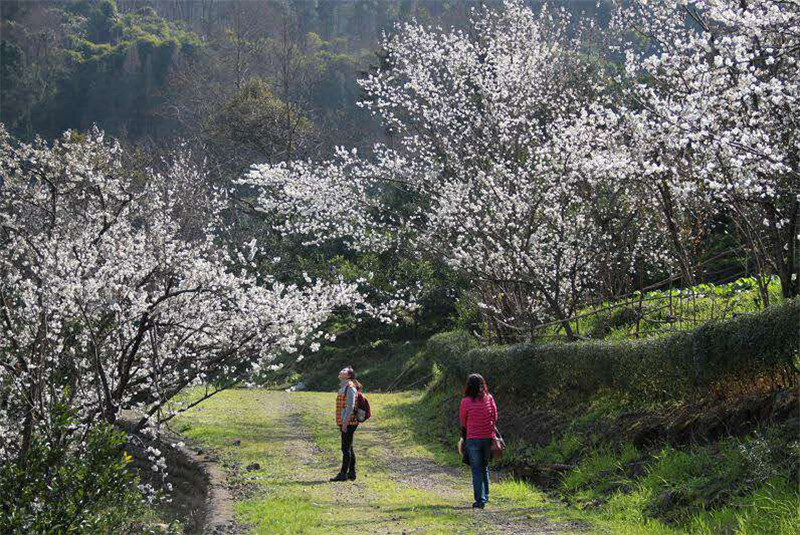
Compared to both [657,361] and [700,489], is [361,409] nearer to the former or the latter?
[657,361]

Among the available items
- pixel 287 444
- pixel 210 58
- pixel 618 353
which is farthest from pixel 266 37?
pixel 618 353

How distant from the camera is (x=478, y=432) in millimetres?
8883

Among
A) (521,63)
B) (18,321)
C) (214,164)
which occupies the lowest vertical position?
(18,321)

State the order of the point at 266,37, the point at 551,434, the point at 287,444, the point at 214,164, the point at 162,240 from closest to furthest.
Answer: the point at 551,434
the point at 162,240
the point at 287,444
the point at 214,164
the point at 266,37

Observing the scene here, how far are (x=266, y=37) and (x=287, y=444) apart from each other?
1755 inches

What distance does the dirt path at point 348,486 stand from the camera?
26.2 ft

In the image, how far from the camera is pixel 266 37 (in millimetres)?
54094

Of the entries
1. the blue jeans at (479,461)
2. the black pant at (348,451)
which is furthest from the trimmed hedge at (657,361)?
the black pant at (348,451)

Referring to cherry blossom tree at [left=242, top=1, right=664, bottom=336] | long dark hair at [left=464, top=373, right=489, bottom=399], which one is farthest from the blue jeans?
cherry blossom tree at [left=242, top=1, right=664, bottom=336]

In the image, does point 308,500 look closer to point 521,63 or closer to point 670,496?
point 670,496

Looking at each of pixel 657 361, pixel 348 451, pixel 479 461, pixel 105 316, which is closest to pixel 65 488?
pixel 105 316

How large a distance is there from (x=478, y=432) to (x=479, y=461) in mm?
324

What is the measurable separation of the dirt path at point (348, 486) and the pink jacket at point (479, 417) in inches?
32.5

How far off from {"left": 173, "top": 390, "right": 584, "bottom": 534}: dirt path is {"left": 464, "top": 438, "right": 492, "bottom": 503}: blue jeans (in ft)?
0.60
